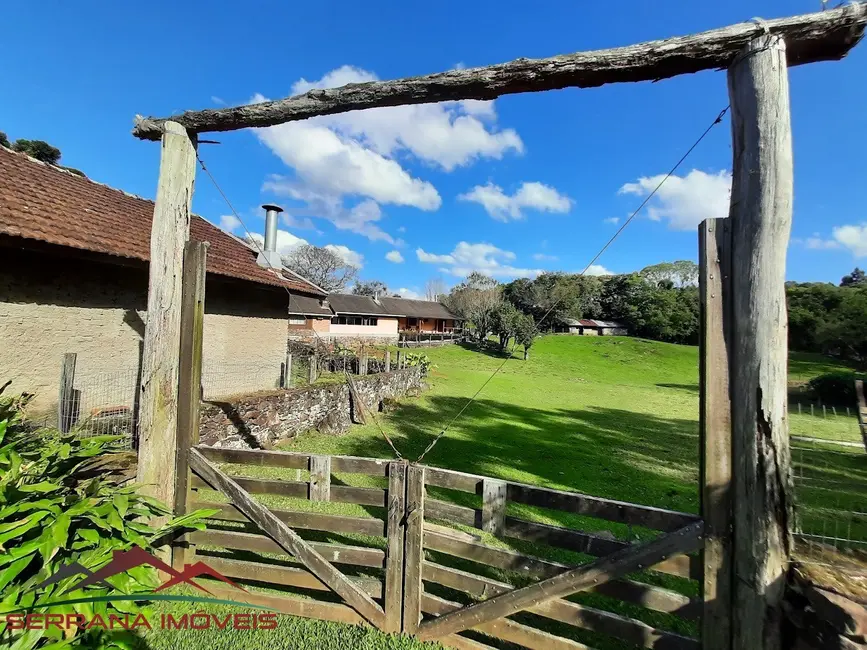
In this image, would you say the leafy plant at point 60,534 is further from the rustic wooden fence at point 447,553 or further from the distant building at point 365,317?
the distant building at point 365,317

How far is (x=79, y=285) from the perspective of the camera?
5770mm

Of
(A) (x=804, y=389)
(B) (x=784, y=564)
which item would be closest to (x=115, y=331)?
(B) (x=784, y=564)

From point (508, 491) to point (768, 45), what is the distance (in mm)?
2900

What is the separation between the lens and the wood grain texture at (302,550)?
2.63m

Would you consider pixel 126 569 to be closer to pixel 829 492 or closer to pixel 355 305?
pixel 829 492

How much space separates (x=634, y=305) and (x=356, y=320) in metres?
37.8

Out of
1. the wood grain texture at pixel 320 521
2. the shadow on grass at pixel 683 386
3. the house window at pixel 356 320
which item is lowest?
the shadow on grass at pixel 683 386

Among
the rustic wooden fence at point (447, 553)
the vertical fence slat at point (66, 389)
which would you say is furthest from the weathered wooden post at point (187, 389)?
the vertical fence slat at point (66, 389)

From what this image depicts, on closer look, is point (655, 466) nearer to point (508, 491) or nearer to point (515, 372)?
point (508, 491)

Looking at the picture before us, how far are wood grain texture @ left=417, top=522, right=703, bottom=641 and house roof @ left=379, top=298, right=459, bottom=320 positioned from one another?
39.7 m

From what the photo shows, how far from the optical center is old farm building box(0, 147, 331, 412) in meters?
5.06

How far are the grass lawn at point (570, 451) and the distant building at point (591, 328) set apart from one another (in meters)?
29.7
